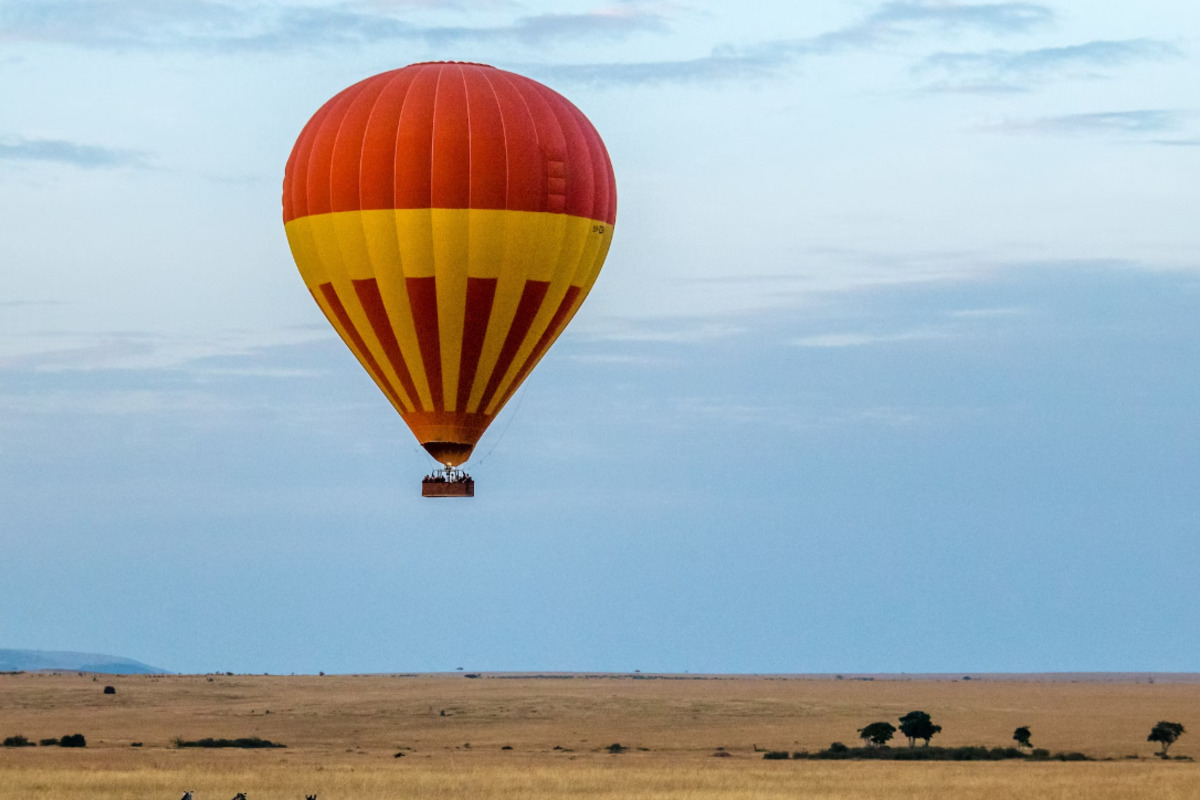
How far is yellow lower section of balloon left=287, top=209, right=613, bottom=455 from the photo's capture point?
111 ft

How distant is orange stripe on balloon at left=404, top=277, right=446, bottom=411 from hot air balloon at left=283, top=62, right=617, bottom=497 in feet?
0.09

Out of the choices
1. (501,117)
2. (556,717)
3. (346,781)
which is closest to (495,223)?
(501,117)

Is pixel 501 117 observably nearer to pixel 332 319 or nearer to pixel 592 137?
pixel 592 137

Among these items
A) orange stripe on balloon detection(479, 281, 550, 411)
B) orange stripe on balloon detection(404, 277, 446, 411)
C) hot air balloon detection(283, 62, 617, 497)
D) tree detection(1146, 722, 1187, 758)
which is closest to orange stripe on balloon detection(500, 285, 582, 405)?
hot air balloon detection(283, 62, 617, 497)

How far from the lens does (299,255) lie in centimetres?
3575

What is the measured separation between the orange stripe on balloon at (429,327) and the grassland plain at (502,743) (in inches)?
375

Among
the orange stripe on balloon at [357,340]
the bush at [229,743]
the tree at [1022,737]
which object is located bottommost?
the bush at [229,743]

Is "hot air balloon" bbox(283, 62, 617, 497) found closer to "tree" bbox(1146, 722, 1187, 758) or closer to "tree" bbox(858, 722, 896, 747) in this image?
"tree" bbox(858, 722, 896, 747)

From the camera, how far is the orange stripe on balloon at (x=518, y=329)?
34.7m

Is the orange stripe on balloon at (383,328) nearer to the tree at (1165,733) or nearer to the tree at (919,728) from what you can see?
the tree at (919,728)

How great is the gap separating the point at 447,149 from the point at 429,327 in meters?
3.58

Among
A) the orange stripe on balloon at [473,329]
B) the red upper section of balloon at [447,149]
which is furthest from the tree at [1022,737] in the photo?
the orange stripe on balloon at [473,329]

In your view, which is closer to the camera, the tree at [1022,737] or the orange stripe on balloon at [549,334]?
the orange stripe on balloon at [549,334]

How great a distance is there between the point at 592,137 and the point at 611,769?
20584 mm
